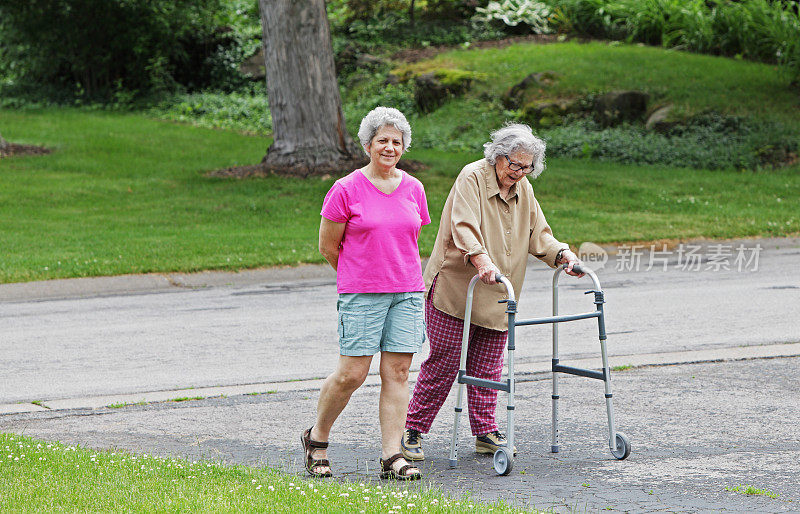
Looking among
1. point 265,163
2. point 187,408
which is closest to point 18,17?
point 265,163

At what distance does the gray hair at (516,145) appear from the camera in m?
5.37

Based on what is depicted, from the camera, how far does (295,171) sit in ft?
59.6

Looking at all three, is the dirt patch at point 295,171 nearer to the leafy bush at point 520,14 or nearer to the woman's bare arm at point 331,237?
the leafy bush at point 520,14

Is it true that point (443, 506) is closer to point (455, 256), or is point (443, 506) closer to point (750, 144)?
point (455, 256)

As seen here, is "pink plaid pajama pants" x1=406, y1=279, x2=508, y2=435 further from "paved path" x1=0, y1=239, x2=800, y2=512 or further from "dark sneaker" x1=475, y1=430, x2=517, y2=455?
"paved path" x1=0, y1=239, x2=800, y2=512

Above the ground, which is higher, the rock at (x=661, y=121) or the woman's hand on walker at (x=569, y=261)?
the woman's hand on walker at (x=569, y=261)

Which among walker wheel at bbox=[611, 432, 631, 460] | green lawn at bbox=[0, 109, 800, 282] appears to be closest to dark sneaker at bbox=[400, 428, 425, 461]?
walker wheel at bbox=[611, 432, 631, 460]

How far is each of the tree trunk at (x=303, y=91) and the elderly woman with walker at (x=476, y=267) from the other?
12630 mm

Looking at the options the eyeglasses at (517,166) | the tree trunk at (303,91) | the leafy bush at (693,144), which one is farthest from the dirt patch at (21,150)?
the eyeglasses at (517,166)

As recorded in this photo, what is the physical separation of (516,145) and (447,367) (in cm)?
128

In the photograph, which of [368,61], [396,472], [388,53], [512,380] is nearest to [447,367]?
[512,380]

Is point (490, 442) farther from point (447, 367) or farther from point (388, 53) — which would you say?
point (388, 53)

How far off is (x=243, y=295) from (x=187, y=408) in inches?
182

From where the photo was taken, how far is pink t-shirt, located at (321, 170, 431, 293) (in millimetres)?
5141
